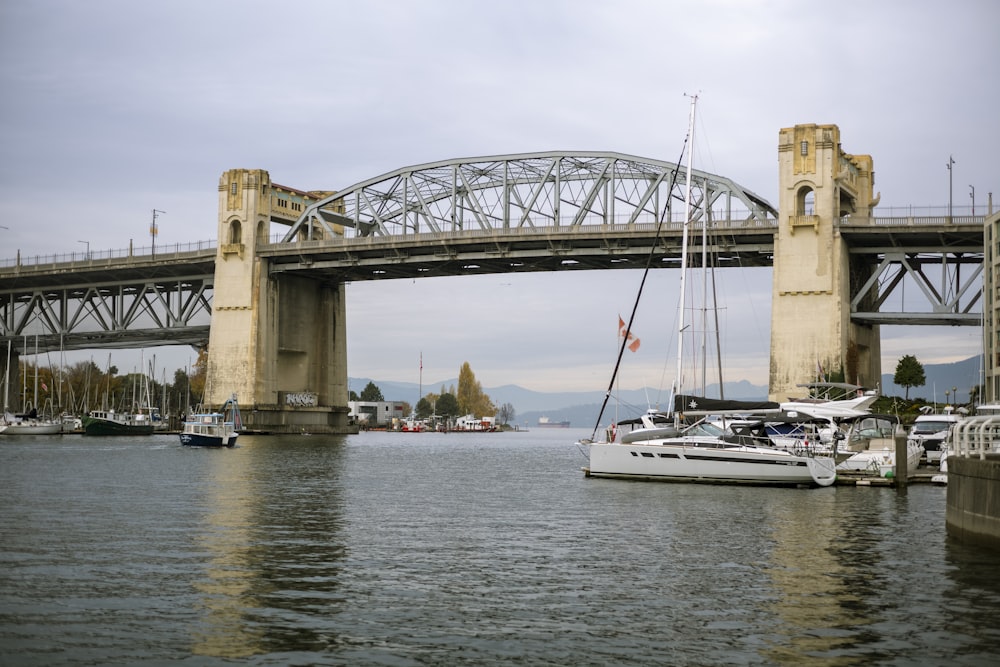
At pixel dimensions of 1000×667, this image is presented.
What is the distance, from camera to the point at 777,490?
43906 millimetres

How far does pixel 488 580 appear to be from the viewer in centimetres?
2203

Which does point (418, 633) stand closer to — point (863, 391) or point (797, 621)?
point (797, 621)

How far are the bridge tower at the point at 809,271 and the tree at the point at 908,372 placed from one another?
9.25 m

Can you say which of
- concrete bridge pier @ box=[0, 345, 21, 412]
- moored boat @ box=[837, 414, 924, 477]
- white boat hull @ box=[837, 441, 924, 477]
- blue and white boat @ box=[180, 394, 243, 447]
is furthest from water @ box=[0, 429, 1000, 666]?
concrete bridge pier @ box=[0, 345, 21, 412]

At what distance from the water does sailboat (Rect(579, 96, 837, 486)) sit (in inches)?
124

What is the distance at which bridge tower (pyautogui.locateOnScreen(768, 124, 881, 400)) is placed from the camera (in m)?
78.9

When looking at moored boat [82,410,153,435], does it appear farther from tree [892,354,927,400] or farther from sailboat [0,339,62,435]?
tree [892,354,927,400]

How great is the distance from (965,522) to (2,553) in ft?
69.9

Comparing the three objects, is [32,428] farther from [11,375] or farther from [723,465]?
[723,465]

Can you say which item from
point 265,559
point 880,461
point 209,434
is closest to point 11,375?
point 209,434

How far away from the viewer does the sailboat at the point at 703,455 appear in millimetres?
44469

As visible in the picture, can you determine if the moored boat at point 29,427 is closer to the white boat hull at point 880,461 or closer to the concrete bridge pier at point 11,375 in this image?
the concrete bridge pier at point 11,375

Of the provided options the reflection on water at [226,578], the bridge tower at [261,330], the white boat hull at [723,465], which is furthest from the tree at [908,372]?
the reflection on water at [226,578]

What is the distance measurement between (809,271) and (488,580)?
6241 centimetres
